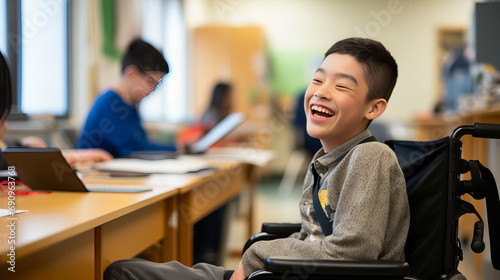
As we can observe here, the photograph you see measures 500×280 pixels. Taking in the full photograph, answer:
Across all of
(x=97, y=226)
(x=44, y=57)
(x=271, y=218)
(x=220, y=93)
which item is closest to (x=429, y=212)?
(x=97, y=226)

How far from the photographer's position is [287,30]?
7.37 meters

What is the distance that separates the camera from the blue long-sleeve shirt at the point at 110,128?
229 centimetres

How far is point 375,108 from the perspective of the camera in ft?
3.41

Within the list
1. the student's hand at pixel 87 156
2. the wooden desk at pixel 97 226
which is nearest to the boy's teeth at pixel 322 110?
the wooden desk at pixel 97 226

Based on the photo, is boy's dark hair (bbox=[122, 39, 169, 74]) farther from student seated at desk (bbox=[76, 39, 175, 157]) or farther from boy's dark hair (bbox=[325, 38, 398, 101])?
boy's dark hair (bbox=[325, 38, 398, 101])

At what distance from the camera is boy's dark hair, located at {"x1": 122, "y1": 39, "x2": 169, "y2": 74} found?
142 centimetres

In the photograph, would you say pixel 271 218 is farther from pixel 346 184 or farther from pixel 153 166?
pixel 346 184

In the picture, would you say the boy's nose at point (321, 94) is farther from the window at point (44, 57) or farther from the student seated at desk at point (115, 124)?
the window at point (44, 57)

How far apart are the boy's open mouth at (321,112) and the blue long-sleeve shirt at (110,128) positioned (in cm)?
149

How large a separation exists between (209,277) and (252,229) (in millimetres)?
2411

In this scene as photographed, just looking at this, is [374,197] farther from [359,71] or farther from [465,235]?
[465,235]

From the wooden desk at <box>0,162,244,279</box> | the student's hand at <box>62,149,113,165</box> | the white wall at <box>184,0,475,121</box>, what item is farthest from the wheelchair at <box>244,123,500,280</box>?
the white wall at <box>184,0,475,121</box>

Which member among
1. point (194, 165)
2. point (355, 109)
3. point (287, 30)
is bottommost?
point (194, 165)

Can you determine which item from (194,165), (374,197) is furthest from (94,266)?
(194,165)
